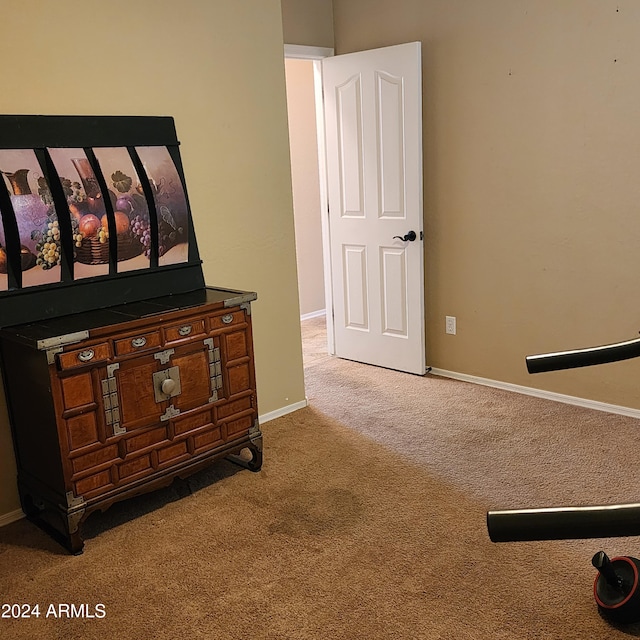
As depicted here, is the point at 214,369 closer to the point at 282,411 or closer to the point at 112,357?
the point at 112,357

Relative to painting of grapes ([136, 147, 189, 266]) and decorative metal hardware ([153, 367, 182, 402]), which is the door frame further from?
decorative metal hardware ([153, 367, 182, 402])

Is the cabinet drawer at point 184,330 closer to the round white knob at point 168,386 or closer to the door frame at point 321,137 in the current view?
the round white knob at point 168,386

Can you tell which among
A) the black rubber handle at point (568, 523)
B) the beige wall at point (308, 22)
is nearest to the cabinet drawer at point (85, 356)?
the black rubber handle at point (568, 523)

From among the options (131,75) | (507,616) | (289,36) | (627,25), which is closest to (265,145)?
(131,75)

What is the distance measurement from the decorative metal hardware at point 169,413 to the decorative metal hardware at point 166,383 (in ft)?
0.16

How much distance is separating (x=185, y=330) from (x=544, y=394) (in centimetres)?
223

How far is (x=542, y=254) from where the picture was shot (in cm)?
390

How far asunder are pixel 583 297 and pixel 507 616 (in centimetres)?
208

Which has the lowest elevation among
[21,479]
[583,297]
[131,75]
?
[21,479]

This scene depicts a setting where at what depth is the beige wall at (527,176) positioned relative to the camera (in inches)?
138

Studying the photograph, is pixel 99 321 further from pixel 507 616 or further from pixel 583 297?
pixel 583 297

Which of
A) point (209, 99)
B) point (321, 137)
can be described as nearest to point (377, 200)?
point (321, 137)

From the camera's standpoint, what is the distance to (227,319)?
3043mm

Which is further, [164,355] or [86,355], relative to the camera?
[164,355]
